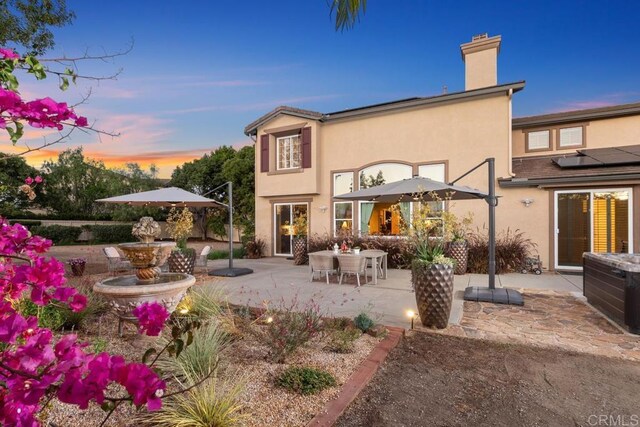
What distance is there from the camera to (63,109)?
60.4 inches

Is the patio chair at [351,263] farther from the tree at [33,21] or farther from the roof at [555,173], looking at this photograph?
the tree at [33,21]

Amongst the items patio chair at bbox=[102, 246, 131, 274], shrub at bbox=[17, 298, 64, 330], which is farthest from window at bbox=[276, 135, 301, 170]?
shrub at bbox=[17, 298, 64, 330]

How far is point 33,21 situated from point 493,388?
27.4ft

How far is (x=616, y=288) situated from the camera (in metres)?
5.14

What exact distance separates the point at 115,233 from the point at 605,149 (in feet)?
94.3

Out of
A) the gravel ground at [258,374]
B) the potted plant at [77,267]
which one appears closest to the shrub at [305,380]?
the gravel ground at [258,374]

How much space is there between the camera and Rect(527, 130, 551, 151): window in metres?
12.8

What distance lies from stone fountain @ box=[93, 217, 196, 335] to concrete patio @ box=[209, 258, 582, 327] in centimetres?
172

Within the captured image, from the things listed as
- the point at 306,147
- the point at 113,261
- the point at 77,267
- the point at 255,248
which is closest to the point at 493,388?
the point at 113,261

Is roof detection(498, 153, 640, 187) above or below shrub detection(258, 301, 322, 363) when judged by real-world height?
above

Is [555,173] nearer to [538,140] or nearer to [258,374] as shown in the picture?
[538,140]

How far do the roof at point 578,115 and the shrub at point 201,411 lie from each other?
1415 centimetres

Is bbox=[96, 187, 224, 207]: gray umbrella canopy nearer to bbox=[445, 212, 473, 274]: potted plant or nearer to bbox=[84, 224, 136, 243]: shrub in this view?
bbox=[445, 212, 473, 274]: potted plant

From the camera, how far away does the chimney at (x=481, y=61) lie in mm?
12547
